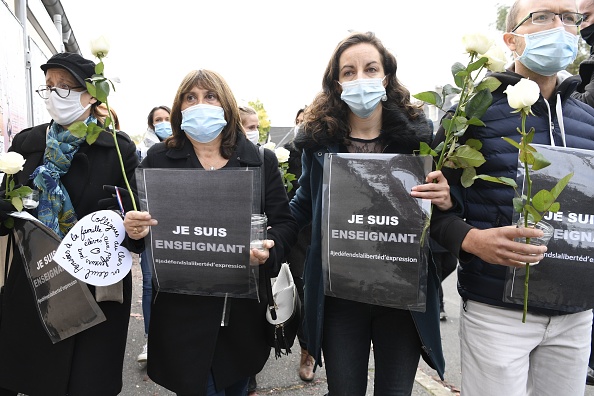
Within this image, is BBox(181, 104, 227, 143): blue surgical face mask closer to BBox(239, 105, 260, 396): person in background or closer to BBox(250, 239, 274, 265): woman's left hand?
BBox(250, 239, 274, 265): woman's left hand

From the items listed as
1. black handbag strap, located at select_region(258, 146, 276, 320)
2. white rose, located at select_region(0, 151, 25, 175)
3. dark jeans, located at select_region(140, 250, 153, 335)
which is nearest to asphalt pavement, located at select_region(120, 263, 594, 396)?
dark jeans, located at select_region(140, 250, 153, 335)

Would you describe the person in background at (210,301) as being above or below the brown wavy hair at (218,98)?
below

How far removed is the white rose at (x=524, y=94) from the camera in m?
1.28

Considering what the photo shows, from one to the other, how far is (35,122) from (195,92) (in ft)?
11.4

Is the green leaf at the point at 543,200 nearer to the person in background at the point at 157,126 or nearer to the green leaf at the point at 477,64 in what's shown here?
the green leaf at the point at 477,64

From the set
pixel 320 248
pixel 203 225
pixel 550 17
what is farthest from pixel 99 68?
pixel 550 17

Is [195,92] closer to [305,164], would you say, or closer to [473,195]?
[305,164]

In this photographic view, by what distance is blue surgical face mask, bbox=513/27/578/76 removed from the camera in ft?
5.38

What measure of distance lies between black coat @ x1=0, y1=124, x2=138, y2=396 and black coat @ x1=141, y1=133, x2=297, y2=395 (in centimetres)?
23

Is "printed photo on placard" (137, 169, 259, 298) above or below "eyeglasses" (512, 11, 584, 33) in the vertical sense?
below

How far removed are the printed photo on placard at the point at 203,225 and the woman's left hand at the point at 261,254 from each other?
0.08 feet

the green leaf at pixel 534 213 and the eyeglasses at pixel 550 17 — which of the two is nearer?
the green leaf at pixel 534 213

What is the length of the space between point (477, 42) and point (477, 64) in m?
0.07

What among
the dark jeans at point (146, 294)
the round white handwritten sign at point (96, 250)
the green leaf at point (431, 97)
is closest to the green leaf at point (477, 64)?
the green leaf at point (431, 97)
